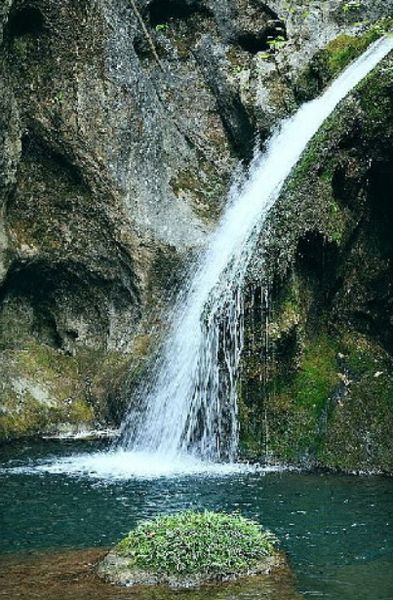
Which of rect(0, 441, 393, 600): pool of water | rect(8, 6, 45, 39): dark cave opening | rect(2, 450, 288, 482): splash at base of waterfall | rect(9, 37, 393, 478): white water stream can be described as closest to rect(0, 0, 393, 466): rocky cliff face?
rect(8, 6, 45, 39): dark cave opening

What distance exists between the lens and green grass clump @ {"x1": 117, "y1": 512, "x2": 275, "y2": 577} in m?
8.52

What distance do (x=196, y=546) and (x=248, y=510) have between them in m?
3.11

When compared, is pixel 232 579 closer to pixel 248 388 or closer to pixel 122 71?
pixel 248 388

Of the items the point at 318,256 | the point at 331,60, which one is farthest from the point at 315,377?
the point at 331,60

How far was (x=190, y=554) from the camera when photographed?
338 inches

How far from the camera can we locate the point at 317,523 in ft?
36.2

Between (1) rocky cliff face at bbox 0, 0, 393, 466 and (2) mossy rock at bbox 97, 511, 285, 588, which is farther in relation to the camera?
(1) rocky cliff face at bbox 0, 0, 393, 466

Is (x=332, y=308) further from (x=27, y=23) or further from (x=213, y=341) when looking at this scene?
(x=27, y=23)

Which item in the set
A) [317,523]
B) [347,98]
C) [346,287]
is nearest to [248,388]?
[346,287]

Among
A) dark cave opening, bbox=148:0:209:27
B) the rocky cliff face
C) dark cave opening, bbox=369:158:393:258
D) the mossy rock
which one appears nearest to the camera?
the mossy rock

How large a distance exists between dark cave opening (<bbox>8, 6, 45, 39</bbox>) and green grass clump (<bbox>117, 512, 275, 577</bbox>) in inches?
501

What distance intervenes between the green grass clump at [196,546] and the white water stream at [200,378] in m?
4.96

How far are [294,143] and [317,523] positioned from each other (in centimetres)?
986

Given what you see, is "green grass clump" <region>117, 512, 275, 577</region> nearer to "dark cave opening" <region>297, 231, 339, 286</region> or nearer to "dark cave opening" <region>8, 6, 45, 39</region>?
"dark cave opening" <region>297, 231, 339, 286</region>
